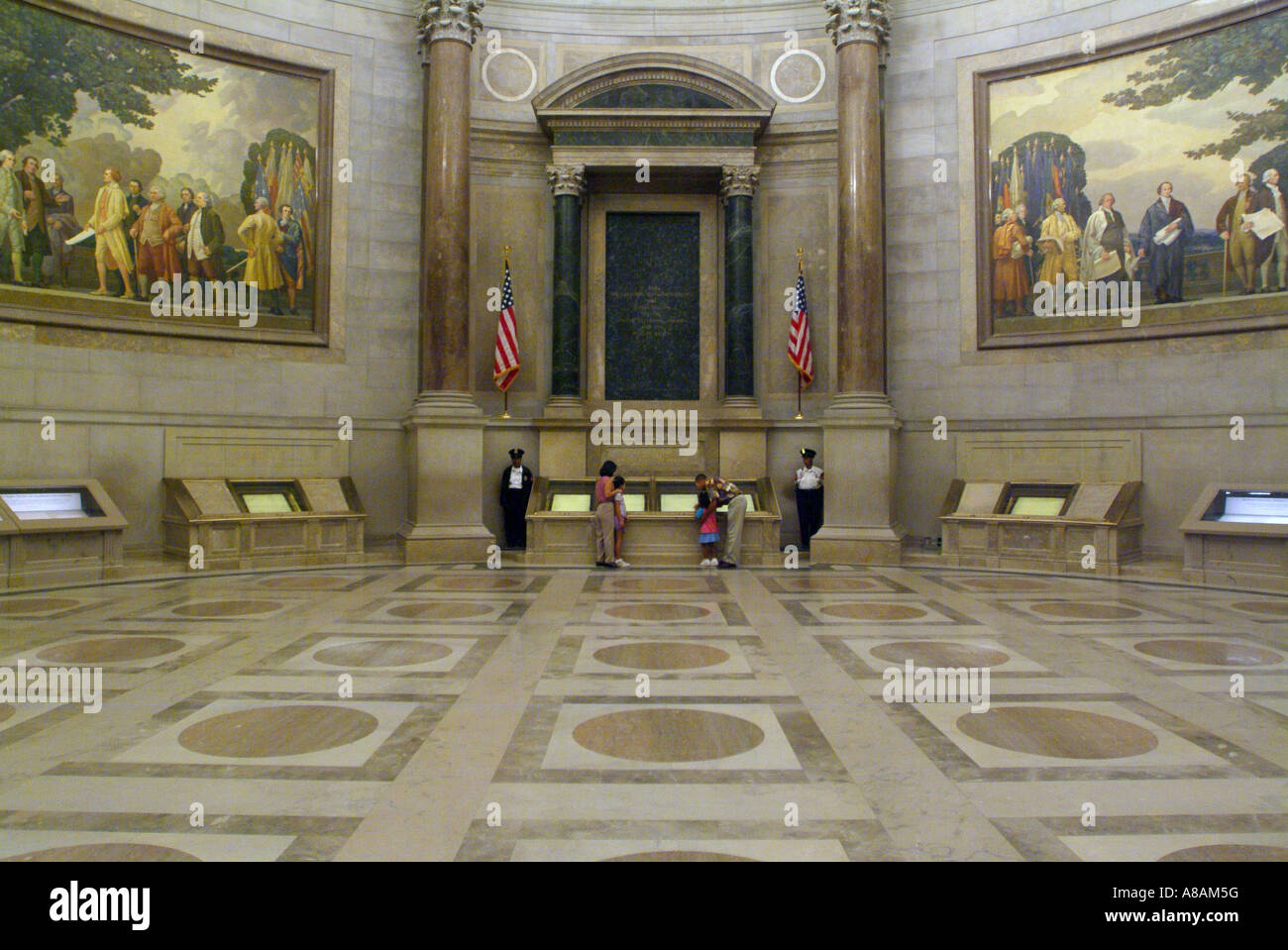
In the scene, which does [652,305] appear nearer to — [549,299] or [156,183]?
[549,299]

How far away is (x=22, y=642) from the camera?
23.9 feet

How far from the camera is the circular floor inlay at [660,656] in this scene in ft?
22.0

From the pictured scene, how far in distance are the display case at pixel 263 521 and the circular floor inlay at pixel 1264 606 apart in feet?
37.2

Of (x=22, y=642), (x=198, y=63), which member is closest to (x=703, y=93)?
(x=198, y=63)

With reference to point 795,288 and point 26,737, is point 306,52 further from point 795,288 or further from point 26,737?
point 26,737

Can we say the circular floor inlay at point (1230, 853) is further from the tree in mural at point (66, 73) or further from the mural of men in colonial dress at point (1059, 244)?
the tree in mural at point (66, 73)

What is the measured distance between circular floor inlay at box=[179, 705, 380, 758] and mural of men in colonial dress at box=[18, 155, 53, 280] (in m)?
11.3

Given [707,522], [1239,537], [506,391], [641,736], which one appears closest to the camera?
[641,736]

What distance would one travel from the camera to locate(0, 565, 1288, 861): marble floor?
11.7ft

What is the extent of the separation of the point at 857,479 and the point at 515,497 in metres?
5.68

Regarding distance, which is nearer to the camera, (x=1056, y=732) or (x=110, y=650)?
(x=1056, y=732)

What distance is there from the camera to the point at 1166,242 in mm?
14203

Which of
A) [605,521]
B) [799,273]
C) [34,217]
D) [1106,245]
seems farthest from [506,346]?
[1106,245]

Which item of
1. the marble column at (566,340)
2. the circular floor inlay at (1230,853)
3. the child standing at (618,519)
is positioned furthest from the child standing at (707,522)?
the circular floor inlay at (1230,853)
